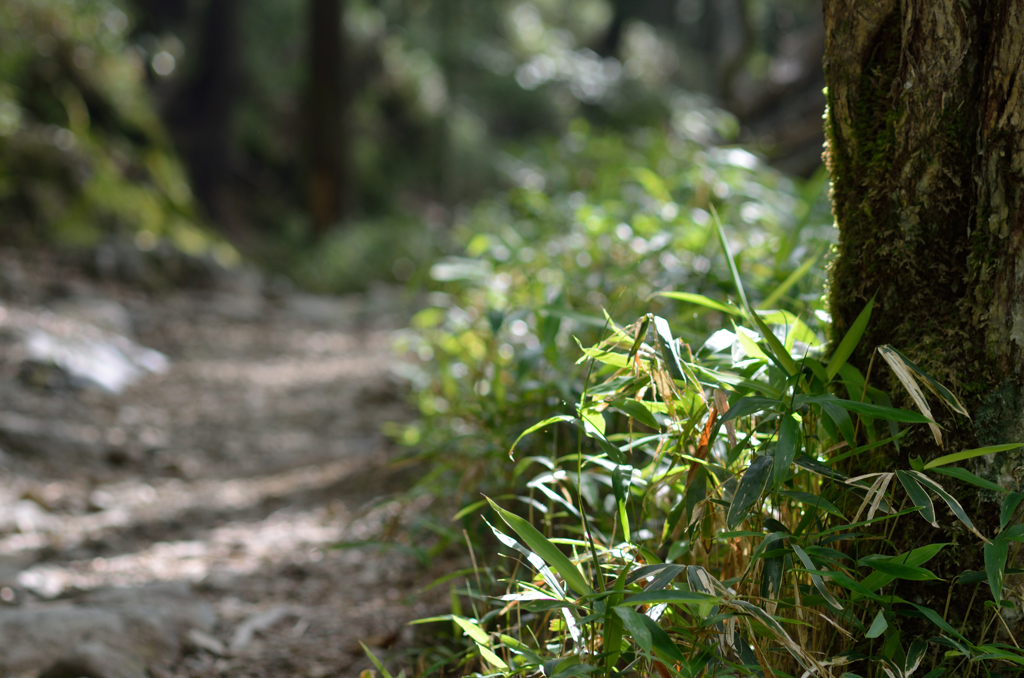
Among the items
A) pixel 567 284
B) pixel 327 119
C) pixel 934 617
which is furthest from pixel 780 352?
pixel 327 119

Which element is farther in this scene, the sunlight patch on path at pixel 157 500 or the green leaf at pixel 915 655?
the sunlight patch on path at pixel 157 500

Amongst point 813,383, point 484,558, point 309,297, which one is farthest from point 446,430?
point 309,297

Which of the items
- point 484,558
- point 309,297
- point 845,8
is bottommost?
point 484,558

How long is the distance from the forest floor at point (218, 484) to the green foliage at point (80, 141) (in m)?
0.64

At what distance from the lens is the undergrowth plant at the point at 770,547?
1023 millimetres

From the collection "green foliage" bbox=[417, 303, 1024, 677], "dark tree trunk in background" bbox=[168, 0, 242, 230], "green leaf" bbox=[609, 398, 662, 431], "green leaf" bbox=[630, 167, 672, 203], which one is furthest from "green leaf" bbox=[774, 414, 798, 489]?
A: "dark tree trunk in background" bbox=[168, 0, 242, 230]

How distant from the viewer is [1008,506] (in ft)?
3.43

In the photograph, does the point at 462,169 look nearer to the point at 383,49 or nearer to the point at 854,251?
the point at 383,49

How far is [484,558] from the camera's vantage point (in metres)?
1.75

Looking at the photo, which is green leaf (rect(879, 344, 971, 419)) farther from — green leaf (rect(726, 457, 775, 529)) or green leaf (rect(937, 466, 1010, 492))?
green leaf (rect(726, 457, 775, 529))

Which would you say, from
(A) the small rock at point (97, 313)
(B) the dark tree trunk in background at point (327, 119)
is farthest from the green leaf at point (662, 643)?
(B) the dark tree trunk in background at point (327, 119)

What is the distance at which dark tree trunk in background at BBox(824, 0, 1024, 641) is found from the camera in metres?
1.13

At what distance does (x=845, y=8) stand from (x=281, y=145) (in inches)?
548

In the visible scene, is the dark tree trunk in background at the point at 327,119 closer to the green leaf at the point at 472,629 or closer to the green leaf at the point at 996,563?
the green leaf at the point at 472,629
